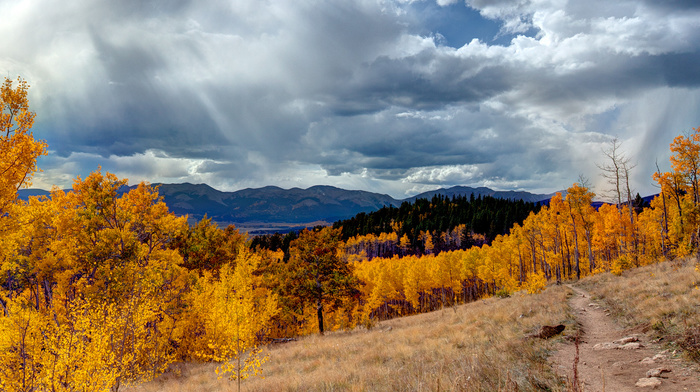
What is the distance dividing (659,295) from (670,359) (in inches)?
327

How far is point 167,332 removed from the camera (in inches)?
866

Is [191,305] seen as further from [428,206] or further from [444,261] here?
[428,206]

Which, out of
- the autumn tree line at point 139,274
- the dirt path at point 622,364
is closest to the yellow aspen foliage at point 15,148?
the autumn tree line at point 139,274

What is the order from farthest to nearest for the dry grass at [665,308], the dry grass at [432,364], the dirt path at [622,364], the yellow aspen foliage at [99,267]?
the yellow aspen foliage at [99,267], the dry grass at [665,308], the dry grass at [432,364], the dirt path at [622,364]

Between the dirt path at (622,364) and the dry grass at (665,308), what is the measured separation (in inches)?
20.2

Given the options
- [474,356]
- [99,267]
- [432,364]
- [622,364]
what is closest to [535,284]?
[622,364]

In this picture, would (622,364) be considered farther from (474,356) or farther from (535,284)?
(535,284)

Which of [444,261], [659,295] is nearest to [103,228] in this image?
[659,295]

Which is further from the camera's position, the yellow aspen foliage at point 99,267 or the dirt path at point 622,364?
the yellow aspen foliage at point 99,267

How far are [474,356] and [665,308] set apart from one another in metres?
8.66

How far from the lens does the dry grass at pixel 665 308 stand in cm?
936

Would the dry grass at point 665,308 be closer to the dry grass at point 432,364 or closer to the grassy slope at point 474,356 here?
the grassy slope at point 474,356

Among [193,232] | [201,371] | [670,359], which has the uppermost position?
[193,232]

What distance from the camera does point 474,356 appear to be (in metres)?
9.00
